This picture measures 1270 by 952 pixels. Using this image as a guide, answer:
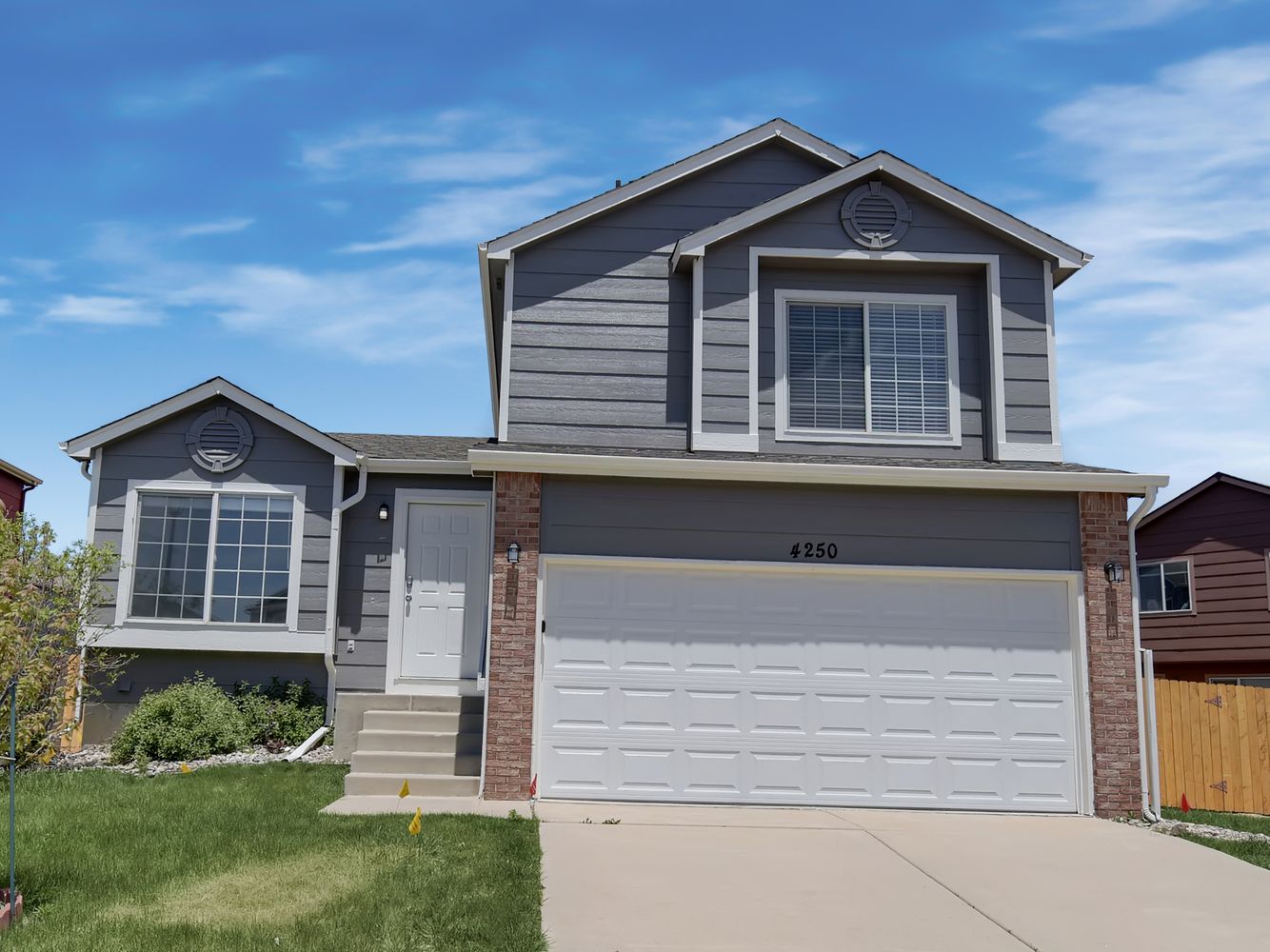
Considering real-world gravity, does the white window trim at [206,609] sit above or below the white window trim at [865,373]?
below

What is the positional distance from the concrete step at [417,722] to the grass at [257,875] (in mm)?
1421

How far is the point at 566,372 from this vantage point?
462 inches

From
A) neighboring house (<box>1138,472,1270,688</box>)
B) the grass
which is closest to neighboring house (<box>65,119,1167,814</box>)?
the grass

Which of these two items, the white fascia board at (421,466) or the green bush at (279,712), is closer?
the green bush at (279,712)

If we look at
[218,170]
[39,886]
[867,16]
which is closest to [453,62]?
[218,170]

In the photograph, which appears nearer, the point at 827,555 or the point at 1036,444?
the point at 827,555

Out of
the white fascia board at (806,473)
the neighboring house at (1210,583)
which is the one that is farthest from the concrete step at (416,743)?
the neighboring house at (1210,583)

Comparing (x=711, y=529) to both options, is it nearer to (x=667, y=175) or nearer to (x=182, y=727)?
(x=667, y=175)

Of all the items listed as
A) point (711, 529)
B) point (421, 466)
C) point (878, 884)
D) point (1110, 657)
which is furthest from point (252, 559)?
point (1110, 657)

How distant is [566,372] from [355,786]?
4666 mm

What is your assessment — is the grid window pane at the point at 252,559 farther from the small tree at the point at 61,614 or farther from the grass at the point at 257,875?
the grass at the point at 257,875

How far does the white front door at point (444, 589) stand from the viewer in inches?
494

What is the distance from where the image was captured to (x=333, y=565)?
1259 centimetres

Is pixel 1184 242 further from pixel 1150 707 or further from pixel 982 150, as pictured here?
pixel 1150 707
